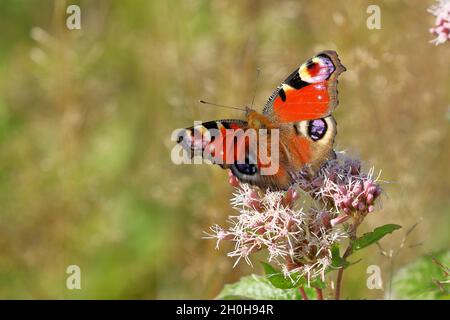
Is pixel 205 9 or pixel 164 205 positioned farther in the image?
pixel 205 9

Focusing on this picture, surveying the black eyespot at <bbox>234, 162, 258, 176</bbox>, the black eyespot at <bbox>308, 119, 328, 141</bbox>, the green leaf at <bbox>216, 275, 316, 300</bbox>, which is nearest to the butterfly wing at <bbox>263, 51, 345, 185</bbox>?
the black eyespot at <bbox>308, 119, 328, 141</bbox>

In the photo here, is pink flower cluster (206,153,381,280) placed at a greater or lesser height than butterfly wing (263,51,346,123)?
lesser

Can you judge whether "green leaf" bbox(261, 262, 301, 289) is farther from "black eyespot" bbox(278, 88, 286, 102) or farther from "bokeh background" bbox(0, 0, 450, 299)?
"bokeh background" bbox(0, 0, 450, 299)

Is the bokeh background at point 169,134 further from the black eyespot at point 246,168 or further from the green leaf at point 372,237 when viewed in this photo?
the black eyespot at point 246,168

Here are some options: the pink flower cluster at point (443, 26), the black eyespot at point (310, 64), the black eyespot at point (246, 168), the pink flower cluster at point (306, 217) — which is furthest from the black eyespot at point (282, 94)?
the pink flower cluster at point (443, 26)

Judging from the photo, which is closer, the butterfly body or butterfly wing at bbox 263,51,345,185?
the butterfly body

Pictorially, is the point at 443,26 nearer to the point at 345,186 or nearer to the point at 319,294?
the point at 345,186

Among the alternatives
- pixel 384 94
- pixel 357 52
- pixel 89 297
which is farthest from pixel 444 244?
pixel 89 297

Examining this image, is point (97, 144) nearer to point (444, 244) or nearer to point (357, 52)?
point (357, 52)
